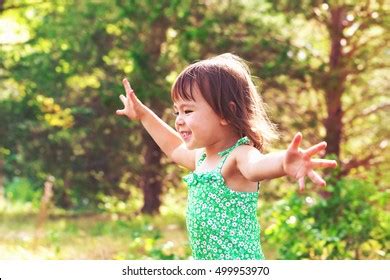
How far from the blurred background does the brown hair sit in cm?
583

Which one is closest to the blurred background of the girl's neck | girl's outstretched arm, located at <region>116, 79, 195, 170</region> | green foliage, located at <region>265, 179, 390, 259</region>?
green foliage, located at <region>265, 179, 390, 259</region>

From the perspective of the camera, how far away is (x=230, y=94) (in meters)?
3.14

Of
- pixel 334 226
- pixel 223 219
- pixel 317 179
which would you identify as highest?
pixel 334 226

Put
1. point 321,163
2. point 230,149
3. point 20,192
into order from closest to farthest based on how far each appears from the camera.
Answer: point 321,163
point 230,149
point 20,192

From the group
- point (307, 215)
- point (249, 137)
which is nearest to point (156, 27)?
point (307, 215)

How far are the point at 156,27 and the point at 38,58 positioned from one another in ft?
5.53

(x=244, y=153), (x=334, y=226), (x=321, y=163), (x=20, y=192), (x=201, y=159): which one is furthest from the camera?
(x=20, y=192)

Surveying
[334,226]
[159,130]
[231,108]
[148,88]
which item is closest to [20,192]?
[148,88]

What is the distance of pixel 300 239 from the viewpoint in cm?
598

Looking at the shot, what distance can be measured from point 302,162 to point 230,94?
0.69 m

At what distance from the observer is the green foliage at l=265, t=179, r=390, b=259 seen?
5.89 metres

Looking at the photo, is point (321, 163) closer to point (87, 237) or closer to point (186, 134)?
point (186, 134)

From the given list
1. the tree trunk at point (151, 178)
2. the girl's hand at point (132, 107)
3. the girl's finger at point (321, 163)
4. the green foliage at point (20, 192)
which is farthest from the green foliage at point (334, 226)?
the green foliage at point (20, 192)

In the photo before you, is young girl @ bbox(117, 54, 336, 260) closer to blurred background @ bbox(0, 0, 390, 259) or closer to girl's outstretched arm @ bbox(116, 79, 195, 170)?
girl's outstretched arm @ bbox(116, 79, 195, 170)
